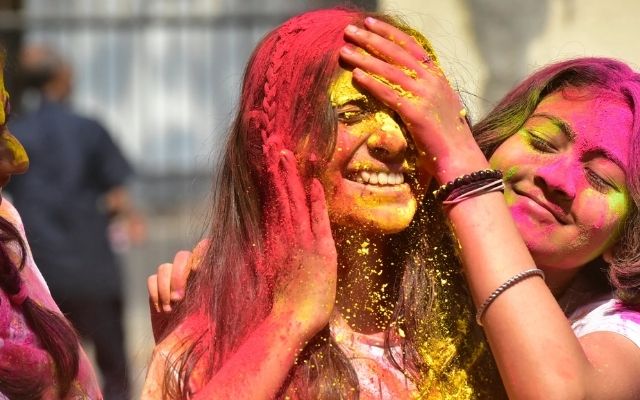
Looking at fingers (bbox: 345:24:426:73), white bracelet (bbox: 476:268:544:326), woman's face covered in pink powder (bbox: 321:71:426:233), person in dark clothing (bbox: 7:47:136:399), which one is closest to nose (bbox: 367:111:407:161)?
woman's face covered in pink powder (bbox: 321:71:426:233)

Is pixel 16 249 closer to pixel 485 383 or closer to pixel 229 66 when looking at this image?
pixel 485 383

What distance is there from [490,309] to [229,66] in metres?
6.93

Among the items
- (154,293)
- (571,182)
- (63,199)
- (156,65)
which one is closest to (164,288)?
(154,293)

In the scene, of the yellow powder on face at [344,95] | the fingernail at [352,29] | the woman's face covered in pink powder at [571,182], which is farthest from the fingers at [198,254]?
the woman's face covered in pink powder at [571,182]

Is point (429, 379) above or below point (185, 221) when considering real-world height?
above

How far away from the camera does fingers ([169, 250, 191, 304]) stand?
8.40 feet

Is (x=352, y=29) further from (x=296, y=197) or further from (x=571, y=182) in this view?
(x=571, y=182)

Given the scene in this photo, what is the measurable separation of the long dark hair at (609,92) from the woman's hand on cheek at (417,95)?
322 millimetres

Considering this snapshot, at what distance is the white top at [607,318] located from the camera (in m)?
2.52

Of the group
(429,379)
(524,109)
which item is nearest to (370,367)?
(429,379)

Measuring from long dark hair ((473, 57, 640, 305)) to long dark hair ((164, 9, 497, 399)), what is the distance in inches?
12.2

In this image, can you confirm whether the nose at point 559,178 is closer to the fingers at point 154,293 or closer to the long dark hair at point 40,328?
the fingers at point 154,293

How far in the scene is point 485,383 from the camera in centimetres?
247

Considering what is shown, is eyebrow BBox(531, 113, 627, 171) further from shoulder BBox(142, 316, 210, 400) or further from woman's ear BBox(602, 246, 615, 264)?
shoulder BBox(142, 316, 210, 400)
